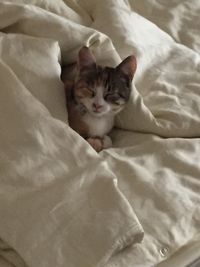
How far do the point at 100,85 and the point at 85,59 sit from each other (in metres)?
0.07

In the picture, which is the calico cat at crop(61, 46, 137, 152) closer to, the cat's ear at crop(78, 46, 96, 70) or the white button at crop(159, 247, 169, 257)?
the cat's ear at crop(78, 46, 96, 70)

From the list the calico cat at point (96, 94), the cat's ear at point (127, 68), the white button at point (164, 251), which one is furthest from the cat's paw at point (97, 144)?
the white button at point (164, 251)

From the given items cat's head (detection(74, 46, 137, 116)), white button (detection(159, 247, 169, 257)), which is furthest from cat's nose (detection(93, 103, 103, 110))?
white button (detection(159, 247, 169, 257))

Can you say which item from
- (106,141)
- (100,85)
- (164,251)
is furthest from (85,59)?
(164,251)

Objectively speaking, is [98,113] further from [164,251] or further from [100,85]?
[164,251]

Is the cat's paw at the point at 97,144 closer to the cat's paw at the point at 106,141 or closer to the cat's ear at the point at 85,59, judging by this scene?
the cat's paw at the point at 106,141

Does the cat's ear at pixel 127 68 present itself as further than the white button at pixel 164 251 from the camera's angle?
Yes

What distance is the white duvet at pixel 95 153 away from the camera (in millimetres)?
754

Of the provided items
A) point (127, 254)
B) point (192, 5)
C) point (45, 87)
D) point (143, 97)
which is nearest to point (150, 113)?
point (143, 97)

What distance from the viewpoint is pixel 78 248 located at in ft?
2.42

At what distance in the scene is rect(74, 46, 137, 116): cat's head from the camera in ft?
3.50

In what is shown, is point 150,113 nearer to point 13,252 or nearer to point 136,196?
point 136,196

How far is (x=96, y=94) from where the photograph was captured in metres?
1.07

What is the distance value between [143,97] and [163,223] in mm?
415
